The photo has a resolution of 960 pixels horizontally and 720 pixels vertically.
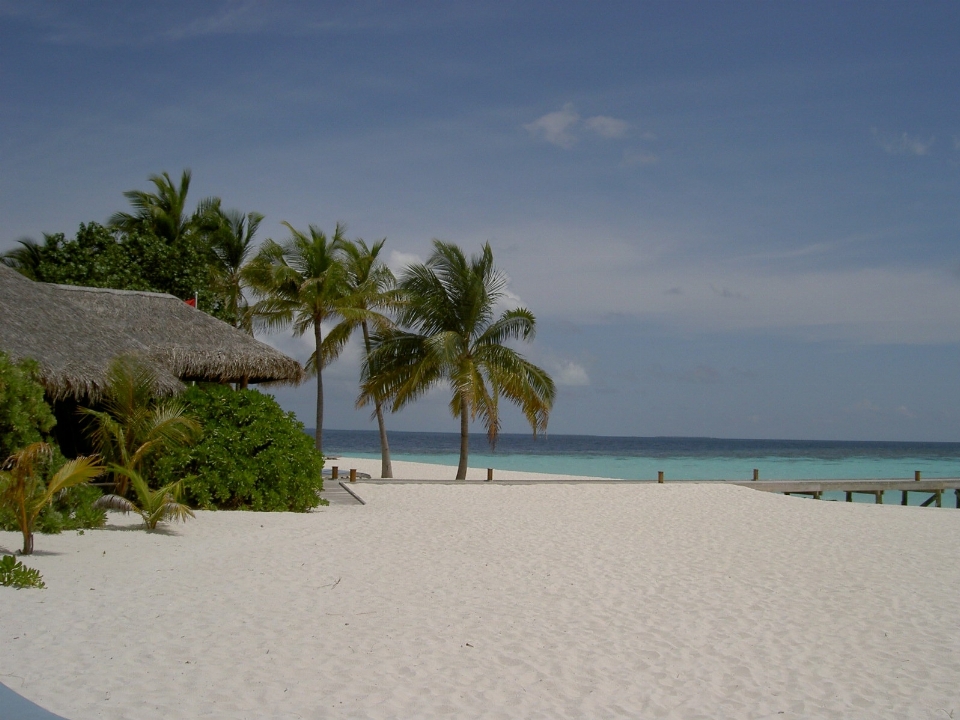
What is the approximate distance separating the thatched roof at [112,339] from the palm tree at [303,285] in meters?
5.12

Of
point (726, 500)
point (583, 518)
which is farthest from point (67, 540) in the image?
point (726, 500)

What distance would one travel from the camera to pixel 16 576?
641cm

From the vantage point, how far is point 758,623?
624cm

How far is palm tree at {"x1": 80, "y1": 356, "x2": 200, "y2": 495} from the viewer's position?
10.6 meters

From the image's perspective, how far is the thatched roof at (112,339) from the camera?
1070 cm

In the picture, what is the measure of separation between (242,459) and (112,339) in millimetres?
2649

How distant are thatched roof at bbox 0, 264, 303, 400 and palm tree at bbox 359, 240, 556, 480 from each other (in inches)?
143

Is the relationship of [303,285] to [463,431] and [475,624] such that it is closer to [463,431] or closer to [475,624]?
[463,431]

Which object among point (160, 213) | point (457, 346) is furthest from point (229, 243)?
point (457, 346)

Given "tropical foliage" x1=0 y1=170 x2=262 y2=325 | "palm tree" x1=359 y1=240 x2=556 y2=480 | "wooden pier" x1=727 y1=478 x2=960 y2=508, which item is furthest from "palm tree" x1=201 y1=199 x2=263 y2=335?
"wooden pier" x1=727 y1=478 x2=960 y2=508

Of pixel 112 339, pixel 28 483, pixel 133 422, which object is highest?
pixel 112 339

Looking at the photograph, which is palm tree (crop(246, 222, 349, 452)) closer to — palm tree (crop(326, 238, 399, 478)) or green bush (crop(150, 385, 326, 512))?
palm tree (crop(326, 238, 399, 478))

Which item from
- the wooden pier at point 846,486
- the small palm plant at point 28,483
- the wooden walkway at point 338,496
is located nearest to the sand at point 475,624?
the small palm plant at point 28,483

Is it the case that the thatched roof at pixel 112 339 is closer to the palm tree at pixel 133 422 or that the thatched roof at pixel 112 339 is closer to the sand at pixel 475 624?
the palm tree at pixel 133 422
